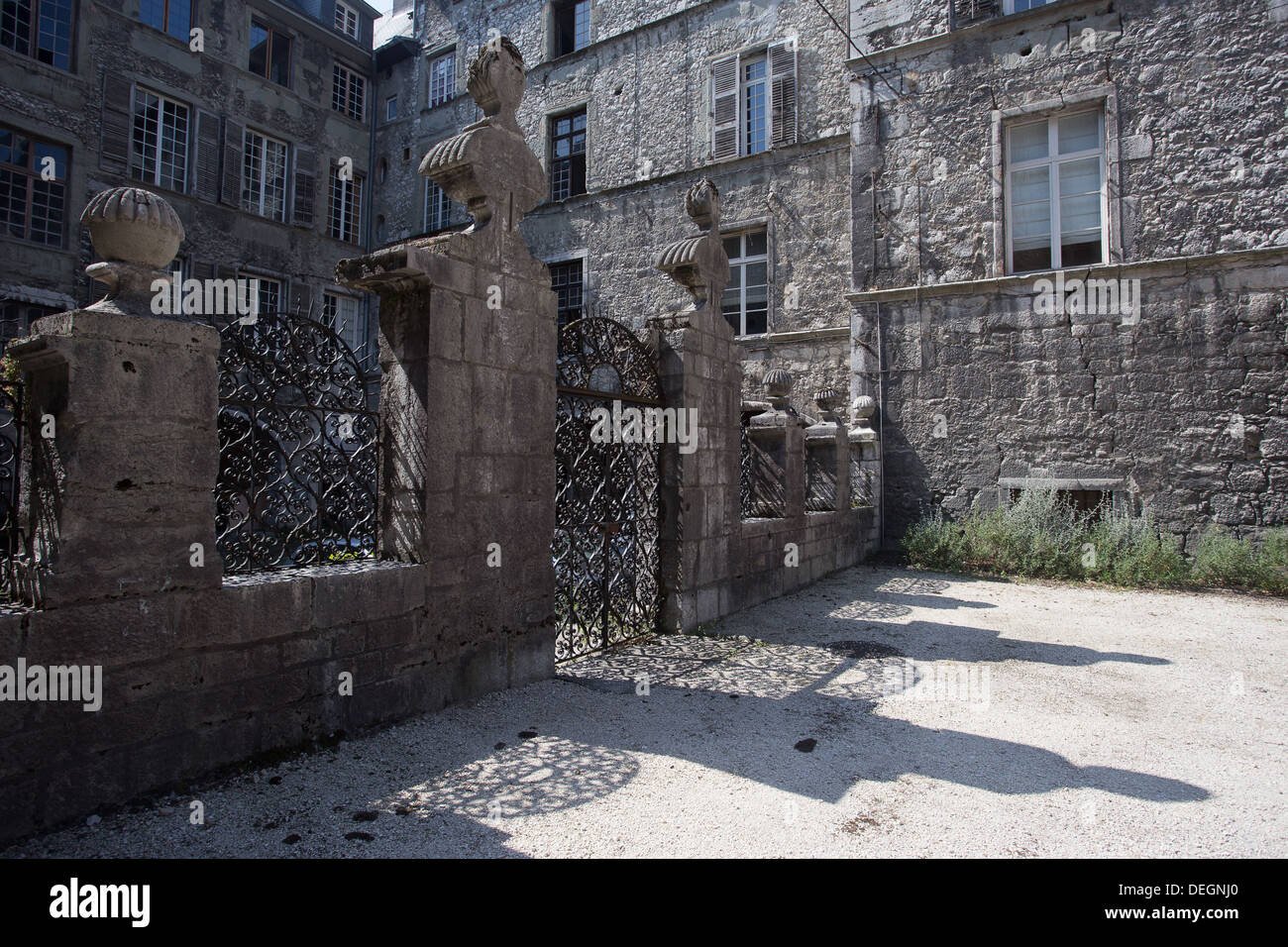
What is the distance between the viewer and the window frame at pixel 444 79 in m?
17.6

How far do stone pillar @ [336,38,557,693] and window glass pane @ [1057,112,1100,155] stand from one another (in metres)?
8.45

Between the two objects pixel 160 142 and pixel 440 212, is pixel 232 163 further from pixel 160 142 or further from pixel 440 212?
pixel 440 212

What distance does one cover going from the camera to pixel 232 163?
15.0 m

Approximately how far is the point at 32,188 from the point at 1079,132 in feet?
50.4

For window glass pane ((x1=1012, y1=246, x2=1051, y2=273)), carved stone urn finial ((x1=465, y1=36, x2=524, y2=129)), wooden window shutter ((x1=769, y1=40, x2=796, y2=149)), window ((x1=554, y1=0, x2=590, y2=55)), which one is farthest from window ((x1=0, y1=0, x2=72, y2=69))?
window glass pane ((x1=1012, y1=246, x2=1051, y2=273))

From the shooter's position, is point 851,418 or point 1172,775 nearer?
point 1172,775

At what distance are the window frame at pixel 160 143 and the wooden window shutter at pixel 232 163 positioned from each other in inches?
22.8

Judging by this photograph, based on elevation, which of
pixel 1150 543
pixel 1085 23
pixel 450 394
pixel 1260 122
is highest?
pixel 1085 23

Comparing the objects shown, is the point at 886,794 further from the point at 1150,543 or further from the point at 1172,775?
the point at 1150,543

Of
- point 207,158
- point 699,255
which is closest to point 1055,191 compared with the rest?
point 699,255

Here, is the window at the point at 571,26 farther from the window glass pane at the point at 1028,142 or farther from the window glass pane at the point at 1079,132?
the window glass pane at the point at 1079,132

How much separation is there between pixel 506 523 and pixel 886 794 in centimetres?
228

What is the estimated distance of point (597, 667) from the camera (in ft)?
15.5
